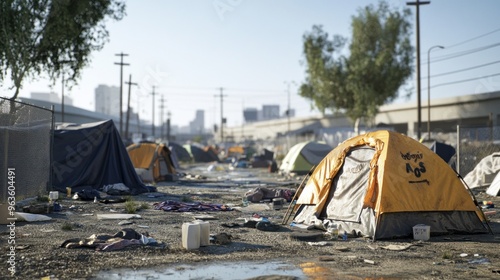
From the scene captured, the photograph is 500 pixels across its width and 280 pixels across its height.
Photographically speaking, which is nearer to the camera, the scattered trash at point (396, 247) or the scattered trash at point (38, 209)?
the scattered trash at point (396, 247)

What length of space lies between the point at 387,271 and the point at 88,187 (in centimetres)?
1427

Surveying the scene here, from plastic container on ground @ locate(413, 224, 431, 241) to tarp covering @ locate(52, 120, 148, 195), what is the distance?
37.5 ft

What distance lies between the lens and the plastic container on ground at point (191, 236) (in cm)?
891

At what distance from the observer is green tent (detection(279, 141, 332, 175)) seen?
1286 inches

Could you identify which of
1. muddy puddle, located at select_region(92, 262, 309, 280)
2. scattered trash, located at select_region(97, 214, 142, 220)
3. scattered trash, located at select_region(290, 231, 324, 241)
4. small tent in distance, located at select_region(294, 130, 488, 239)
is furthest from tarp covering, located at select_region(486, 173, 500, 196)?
muddy puddle, located at select_region(92, 262, 309, 280)

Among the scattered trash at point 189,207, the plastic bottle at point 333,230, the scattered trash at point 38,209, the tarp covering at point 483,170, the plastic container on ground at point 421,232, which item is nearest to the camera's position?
the plastic container on ground at point 421,232

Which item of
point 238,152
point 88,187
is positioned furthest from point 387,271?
point 238,152

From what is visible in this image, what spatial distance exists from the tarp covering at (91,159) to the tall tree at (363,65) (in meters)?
31.2

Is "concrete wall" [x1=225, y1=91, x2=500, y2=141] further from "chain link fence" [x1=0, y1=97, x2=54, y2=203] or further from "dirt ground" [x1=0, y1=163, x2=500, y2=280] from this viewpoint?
"dirt ground" [x1=0, y1=163, x2=500, y2=280]

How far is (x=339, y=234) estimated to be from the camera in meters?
10.4

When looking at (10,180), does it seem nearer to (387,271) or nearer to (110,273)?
(110,273)

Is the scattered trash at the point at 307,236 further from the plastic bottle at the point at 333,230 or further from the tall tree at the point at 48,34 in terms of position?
the tall tree at the point at 48,34

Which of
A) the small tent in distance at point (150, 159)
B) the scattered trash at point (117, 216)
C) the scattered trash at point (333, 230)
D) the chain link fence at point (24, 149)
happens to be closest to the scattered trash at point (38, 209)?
the chain link fence at point (24, 149)

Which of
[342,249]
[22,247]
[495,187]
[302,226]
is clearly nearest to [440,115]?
[495,187]
